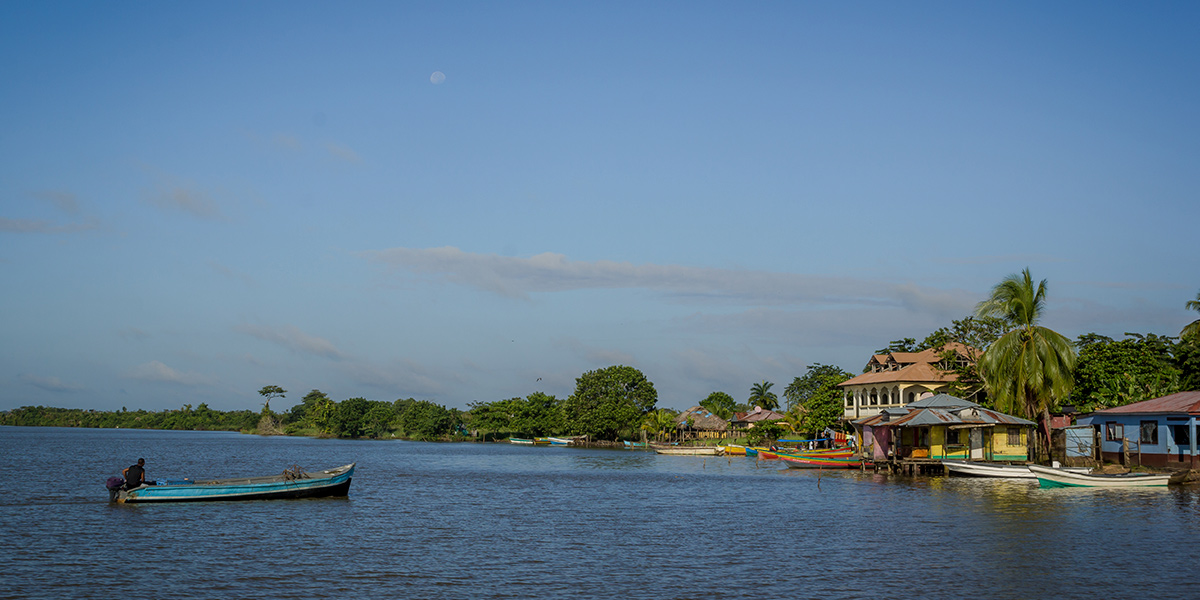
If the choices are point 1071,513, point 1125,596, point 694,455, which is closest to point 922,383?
point 694,455

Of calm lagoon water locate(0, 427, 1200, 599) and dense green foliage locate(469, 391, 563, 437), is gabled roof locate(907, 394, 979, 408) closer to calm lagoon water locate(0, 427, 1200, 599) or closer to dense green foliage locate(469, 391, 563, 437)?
calm lagoon water locate(0, 427, 1200, 599)

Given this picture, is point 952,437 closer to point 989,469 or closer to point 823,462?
point 989,469

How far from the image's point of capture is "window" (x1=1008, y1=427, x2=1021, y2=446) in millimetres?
52344

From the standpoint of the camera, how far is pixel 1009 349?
168 feet

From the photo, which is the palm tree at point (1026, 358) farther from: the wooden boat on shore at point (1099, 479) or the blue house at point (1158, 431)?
the wooden boat on shore at point (1099, 479)

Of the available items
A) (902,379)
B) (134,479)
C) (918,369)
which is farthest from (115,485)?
(918,369)

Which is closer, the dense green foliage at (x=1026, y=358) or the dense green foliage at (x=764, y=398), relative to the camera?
the dense green foliage at (x=1026, y=358)

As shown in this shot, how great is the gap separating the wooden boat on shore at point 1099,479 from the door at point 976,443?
10.5 metres

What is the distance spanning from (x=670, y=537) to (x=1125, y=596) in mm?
12547

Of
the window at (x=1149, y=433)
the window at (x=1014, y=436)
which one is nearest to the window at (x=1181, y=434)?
the window at (x=1149, y=433)

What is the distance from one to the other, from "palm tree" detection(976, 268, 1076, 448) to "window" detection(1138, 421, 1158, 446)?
522 centimetres

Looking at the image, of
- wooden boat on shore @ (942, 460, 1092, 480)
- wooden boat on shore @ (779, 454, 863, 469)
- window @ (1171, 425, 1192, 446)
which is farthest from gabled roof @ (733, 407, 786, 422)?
window @ (1171, 425, 1192, 446)

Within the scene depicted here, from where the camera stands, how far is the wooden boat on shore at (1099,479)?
39.2 meters

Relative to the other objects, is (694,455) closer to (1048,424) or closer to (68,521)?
(1048,424)
